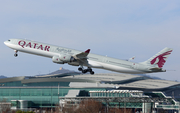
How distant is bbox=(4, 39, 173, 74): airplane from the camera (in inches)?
2539

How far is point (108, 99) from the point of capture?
79312 mm

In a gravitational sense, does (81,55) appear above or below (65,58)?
above

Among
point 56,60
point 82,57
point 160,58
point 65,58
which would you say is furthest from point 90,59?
point 160,58

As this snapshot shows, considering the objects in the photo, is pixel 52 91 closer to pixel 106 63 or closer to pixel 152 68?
pixel 106 63

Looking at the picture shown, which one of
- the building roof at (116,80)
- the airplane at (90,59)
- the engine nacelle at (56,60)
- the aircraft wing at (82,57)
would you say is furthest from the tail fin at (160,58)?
the building roof at (116,80)

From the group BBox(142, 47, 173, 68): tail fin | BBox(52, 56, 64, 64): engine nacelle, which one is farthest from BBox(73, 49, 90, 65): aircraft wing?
BBox(142, 47, 173, 68): tail fin

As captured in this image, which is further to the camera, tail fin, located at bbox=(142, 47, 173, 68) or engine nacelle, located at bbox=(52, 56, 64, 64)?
engine nacelle, located at bbox=(52, 56, 64, 64)

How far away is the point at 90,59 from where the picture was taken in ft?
221

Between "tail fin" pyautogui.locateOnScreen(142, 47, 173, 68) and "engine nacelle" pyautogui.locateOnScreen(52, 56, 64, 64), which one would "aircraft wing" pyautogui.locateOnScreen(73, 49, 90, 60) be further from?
"tail fin" pyautogui.locateOnScreen(142, 47, 173, 68)

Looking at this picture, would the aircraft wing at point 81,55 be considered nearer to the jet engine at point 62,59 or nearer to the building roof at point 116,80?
the jet engine at point 62,59

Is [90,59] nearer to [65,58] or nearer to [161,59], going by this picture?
[65,58]

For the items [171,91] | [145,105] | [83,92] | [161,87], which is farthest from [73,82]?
[171,91]

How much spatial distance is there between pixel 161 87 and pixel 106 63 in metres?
78.8

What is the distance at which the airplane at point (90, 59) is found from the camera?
64.5 metres
